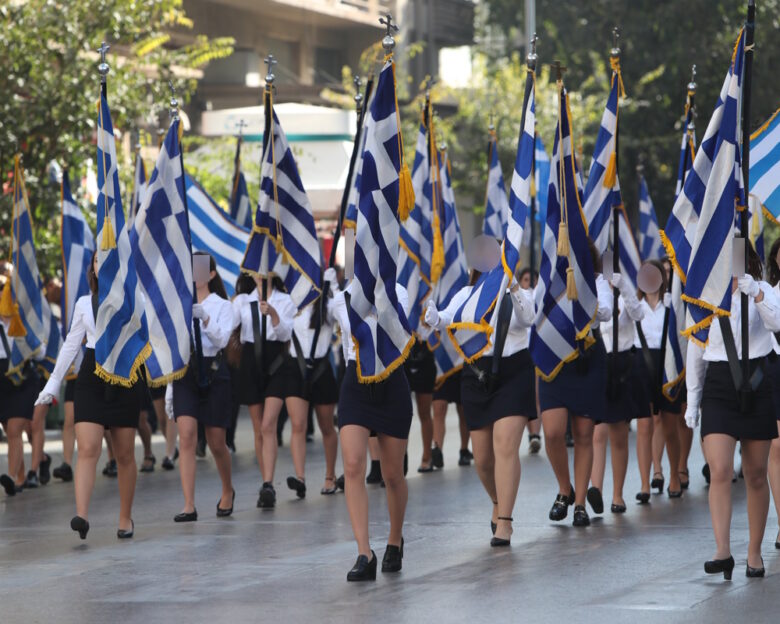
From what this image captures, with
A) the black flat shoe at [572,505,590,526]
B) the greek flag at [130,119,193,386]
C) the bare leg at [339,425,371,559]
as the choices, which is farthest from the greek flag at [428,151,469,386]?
the bare leg at [339,425,371,559]

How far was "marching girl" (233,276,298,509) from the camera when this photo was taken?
42.8ft

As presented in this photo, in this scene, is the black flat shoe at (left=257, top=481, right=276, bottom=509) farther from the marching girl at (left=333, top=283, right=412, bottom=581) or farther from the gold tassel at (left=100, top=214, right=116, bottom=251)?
the marching girl at (left=333, top=283, right=412, bottom=581)

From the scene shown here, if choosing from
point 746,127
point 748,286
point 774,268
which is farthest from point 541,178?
point 748,286

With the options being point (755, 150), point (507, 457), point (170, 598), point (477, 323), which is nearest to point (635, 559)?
point (507, 457)

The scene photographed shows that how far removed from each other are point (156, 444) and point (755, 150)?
31.9ft

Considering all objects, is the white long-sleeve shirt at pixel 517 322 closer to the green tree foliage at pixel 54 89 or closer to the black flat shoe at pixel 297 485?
the black flat shoe at pixel 297 485

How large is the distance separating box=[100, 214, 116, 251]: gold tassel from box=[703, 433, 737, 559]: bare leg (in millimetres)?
4616

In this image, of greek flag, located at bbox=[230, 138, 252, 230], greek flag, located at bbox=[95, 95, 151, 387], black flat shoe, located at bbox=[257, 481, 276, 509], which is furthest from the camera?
greek flag, located at bbox=[230, 138, 252, 230]

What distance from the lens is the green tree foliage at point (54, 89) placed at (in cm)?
1903

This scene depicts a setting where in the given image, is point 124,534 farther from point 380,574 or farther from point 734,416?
point 734,416

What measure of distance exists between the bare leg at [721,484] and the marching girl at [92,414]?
4204 millimetres

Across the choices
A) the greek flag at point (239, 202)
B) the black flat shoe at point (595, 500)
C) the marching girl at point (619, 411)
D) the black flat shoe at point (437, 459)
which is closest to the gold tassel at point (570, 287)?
the marching girl at point (619, 411)

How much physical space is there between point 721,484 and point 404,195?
8.64 ft

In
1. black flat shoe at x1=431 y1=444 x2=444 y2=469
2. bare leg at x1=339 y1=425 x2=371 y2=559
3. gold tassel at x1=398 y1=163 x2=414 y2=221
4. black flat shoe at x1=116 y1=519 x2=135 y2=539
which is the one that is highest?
gold tassel at x1=398 y1=163 x2=414 y2=221
